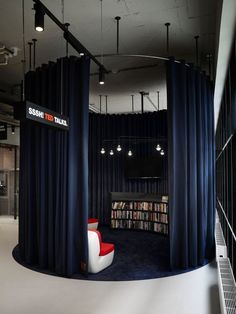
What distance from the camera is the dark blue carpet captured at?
15.9 ft

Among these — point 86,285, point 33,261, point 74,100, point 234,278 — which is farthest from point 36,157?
point 234,278

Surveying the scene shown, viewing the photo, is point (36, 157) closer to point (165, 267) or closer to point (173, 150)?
point (173, 150)

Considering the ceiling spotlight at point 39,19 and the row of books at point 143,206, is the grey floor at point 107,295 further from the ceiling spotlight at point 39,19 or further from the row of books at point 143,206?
the ceiling spotlight at point 39,19

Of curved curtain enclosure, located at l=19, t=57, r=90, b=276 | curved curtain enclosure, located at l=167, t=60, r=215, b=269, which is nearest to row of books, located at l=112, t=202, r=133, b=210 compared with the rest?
curved curtain enclosure, located at l=167, t=60, r=215, b=269

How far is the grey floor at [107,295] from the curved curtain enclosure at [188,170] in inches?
22.0

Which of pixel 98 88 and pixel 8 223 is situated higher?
pixel 98 88

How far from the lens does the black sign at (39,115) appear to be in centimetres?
275

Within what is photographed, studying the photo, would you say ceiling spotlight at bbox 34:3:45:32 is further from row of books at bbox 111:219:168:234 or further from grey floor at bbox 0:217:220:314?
row of books at bbox 111:219:168:234

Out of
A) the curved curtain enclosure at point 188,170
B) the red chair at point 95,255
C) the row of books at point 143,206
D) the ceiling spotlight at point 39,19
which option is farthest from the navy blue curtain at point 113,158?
the ceiling spotlight at point 39,19

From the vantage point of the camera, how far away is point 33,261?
215 inches

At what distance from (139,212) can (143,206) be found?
29cm

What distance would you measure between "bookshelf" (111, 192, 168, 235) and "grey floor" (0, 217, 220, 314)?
3372mm

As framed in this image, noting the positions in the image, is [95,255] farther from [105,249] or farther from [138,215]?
[138,215]

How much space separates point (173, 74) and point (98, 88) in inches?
153
